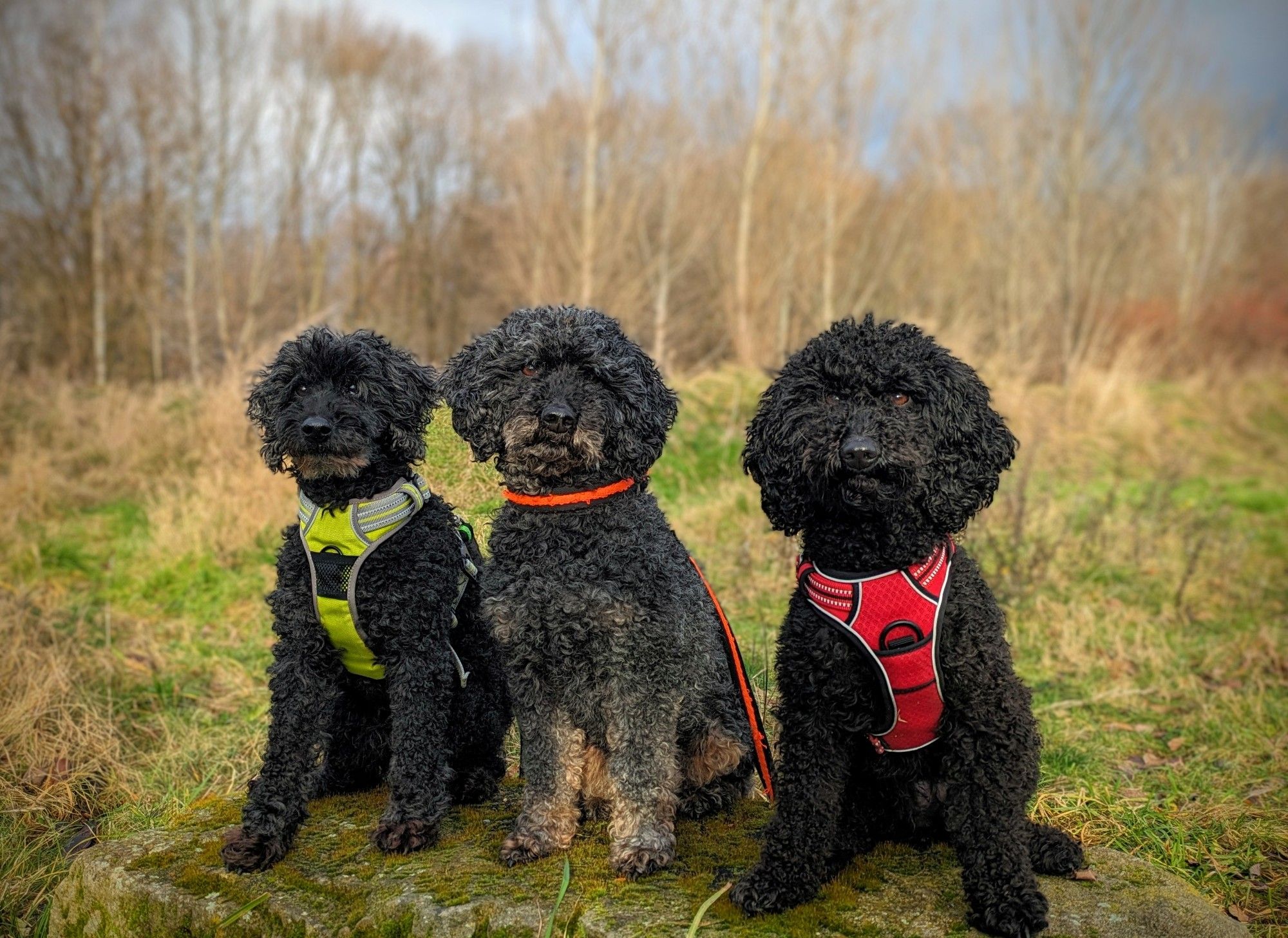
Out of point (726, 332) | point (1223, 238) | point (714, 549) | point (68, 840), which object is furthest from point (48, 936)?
point (1223, 238)

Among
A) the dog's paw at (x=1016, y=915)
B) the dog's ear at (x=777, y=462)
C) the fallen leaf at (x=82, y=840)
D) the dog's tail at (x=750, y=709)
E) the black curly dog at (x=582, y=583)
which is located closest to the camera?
A: the dog's paw at (x=1016, y=915)

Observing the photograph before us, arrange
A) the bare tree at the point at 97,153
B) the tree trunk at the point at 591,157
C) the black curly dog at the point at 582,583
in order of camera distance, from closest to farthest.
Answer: the black curly dog at the point at 582,583 → the tree trunk at the point at 591,157 → the bare tree at the point at 97,153

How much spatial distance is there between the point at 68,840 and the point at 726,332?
1395 centimetres

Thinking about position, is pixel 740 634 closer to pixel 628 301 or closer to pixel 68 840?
pixel 68 840

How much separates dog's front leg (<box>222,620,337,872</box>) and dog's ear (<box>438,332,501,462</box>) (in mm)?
851

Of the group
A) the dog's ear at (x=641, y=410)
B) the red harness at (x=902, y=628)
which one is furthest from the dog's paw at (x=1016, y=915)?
the dog's ear at (x=641, y=410)

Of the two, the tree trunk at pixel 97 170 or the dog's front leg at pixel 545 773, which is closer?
the dog's front leg at pixel 545 773

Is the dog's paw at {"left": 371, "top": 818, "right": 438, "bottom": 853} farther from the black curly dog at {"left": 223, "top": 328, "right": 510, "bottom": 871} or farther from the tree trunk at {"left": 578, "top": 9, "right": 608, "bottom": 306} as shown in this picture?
the tree trunk at {"left": 578, "top": 9, "right": 608, "bottom": 306}

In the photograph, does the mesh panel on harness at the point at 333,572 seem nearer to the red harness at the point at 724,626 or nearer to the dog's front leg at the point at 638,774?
the red harness at the point at 724,626

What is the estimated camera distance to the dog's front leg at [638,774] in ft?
9.20

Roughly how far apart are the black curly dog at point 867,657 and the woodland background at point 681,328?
0.51m

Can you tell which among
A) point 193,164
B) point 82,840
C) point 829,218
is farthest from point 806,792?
point 193,164

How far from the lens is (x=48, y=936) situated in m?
3.04

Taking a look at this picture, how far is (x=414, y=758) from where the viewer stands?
2.95 meters
